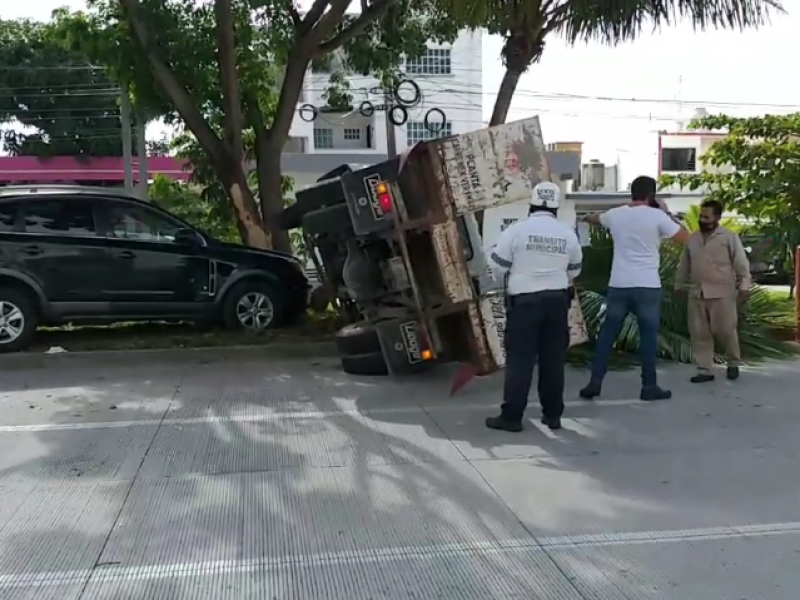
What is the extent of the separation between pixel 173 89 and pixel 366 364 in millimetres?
4803

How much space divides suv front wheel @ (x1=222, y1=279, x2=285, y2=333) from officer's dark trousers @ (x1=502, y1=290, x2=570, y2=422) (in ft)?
15.1

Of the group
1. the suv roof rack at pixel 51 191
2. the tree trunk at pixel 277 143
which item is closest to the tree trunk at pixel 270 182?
the tree trunk at pixel 277 143

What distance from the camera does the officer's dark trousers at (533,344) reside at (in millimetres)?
6535

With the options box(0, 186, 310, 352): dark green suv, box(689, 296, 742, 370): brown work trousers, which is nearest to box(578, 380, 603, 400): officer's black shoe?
box(689, 296, 742, 370): brown work trousers

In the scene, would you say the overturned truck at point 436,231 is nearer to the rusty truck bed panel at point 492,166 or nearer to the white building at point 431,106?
the rusty truck bed panel at point 492,166

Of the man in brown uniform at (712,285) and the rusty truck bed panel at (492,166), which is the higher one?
the rusty truck bed panel at (492,166)

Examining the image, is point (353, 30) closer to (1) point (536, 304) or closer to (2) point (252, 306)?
(2) point (252, 306)

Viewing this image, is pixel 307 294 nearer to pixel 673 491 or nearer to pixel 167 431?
pixel 167 431

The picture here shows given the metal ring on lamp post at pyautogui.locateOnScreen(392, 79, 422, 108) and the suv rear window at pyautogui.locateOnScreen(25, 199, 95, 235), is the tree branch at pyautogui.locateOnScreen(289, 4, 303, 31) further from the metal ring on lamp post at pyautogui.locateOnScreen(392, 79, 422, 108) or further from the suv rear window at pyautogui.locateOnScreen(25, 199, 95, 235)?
the suv rear window at pyautogui.locateOnScreen(25, 199, 95, 235)

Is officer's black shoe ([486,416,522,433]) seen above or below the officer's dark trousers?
below

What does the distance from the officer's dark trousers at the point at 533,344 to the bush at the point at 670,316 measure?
2666 mm

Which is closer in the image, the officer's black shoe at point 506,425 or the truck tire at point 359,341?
the officer's black shoe at point 506,425

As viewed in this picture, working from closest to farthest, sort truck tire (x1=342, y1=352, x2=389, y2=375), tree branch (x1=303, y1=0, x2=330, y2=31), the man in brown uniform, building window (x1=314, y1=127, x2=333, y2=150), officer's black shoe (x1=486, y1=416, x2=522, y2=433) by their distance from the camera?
officer's black shoe (x1=486, y1=416, x2=522, y2=433) → the man in brown uniform → truck tire (x1=342, y1=352, x2=389, y2=375) → tree branch (x1=303, y1=0, x2=330, y2=31) → building window (x1=314, y1=127, x2=333, y2=150)

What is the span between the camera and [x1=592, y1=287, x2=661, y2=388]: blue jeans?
754 centimetres
